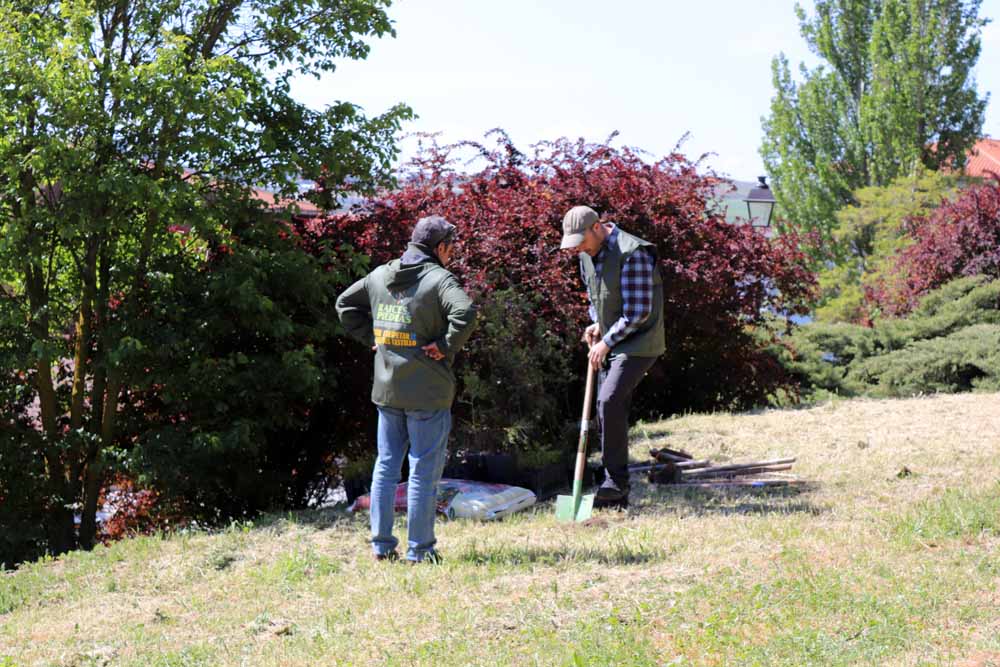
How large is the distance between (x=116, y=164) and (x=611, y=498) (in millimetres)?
4340

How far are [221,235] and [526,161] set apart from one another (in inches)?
148

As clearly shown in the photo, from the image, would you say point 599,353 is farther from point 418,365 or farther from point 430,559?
point 430,559

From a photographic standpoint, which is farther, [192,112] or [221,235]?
[221,235]

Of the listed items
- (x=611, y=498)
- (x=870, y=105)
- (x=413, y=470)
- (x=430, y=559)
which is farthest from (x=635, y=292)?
(x=870, y=105)

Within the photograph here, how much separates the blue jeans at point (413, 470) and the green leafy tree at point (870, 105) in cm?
2462

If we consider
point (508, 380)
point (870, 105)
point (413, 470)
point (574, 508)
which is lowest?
point (574, 508)

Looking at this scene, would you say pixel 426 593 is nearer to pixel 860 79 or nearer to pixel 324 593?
pixel 324 593

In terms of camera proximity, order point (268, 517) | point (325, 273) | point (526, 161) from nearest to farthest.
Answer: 1. point (268, 517)
2. point (325, 273)
3. point (526, 161)

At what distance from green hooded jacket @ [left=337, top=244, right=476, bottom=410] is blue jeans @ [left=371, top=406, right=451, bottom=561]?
85 mm

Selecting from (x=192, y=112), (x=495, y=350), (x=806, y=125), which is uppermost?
(x=806, y=125)

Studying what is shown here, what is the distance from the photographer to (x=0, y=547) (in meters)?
8.52

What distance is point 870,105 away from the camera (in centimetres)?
3045

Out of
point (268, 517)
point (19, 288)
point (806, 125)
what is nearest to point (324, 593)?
point (268, 517)

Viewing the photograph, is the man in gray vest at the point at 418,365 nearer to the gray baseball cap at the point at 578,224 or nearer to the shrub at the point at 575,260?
the gray baseball cap at the point at 578,224
